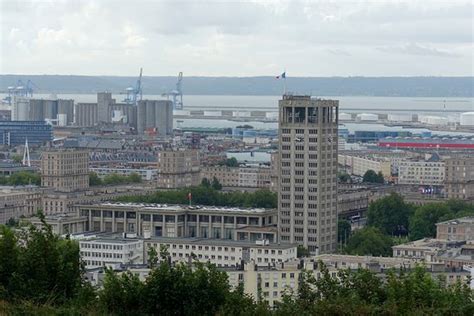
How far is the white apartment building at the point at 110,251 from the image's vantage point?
33.6 m

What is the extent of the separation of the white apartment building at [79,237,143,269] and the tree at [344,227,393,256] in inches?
227

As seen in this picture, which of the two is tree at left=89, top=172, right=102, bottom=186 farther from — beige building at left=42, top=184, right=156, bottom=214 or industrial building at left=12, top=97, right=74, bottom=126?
industrial building at left=12, top=97, right=74, bottom=126

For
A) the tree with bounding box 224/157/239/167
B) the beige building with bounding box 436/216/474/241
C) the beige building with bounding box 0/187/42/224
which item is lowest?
the beige building with bounding box 0/187/42/224

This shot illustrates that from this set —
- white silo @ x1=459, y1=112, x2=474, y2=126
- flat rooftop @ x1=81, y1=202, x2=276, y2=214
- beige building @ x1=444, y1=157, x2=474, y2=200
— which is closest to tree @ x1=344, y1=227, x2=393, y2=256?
flat rooftop @ x1=81, y1=202, x2=276, y2=214

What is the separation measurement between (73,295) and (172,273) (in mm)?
1363

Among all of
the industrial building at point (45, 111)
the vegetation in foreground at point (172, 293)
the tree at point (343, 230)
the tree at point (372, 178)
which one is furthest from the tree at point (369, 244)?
the industrial building at point (45, 111)

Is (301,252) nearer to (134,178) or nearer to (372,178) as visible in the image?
(134,178)

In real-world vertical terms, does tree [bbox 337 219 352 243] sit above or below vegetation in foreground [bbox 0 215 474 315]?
below

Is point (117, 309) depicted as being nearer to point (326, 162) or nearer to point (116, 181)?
point (326, 162)

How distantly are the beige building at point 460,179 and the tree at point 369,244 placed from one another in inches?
631

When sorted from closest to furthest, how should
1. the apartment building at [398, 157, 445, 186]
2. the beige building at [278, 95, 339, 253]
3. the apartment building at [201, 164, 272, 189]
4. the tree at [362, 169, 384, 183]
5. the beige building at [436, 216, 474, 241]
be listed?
1. the beige building at [278, 95, 339, 253]
2. the beige building at [436, 216, 474, 241]
3. the apartment building at [201, 164, 272, 189]
4. the tree at [362, 169, 384, 183]
5. the apartment building at [398, 157, 445, 186]

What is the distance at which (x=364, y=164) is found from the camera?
240 ft

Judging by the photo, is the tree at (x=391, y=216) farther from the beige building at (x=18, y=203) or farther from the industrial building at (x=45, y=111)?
the industrial building at (x=45, y=111)

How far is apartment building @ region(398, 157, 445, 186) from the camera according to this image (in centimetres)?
6494
